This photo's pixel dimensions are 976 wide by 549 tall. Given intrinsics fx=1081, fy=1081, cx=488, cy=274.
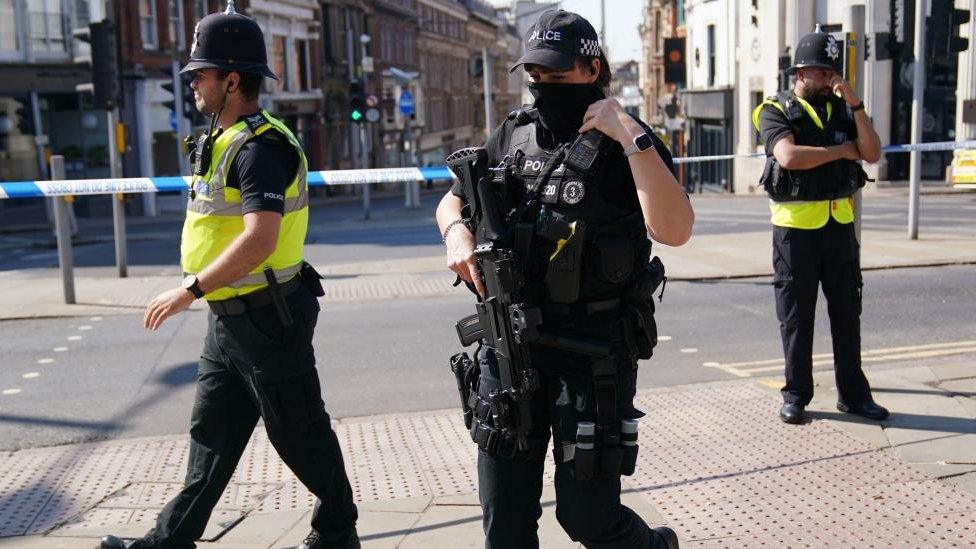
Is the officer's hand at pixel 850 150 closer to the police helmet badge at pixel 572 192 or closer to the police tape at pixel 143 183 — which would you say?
the police tape at pixel 143 183

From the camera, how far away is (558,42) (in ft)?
10.9

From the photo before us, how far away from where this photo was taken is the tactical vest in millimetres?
4074

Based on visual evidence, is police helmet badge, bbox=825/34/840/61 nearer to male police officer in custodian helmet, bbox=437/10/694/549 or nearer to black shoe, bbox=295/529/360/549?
male police officer in custodian helmet, bbox=437/10/694/549

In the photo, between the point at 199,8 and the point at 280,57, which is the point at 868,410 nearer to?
the point at 199,8

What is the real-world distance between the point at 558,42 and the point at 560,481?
1368 millimetres

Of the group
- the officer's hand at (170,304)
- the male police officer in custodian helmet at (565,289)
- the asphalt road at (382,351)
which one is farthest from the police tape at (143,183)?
the male police officer in custodian helmet at (565,289)

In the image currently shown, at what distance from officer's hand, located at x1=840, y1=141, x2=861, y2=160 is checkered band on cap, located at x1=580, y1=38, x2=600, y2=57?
2.83 meters

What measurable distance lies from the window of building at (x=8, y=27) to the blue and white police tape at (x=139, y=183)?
22.4 m

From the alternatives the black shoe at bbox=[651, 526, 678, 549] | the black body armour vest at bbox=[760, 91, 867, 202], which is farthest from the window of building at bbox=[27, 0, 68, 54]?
the black shoe at bbox=[651, 526, 678, 549]

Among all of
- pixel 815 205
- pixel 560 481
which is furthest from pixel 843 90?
pixel 560 481

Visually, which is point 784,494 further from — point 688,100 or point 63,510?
point 688,100

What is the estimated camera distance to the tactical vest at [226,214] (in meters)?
4.07

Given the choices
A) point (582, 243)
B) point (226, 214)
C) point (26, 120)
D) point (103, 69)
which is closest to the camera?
point (582, 243)

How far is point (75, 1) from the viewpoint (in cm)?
3172
